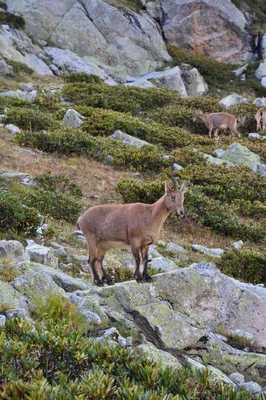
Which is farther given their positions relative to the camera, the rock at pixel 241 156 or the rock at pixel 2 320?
the rock at pixel 241 156

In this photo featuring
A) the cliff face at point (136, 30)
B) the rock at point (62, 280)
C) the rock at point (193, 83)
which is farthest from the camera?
the rock at point (193, 83)

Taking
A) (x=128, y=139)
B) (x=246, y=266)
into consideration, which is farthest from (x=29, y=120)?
(x=246, y=266)

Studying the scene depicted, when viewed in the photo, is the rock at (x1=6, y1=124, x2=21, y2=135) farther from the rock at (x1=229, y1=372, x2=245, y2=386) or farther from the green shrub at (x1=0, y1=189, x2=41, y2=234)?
the rock at (x1=229, y1=372, x2=245, y2=386)

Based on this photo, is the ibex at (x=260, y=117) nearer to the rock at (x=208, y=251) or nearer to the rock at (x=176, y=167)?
the rock at (x=176, y=167)

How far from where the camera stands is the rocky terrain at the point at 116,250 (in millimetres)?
4969

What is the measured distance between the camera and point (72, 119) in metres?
25.9

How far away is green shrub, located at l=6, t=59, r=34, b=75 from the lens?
3582 centimetres

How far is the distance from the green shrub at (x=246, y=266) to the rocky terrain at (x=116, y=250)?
37 millimetres

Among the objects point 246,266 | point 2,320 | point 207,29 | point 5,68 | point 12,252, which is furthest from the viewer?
point 207,29

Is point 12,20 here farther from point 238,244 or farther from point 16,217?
point 16,217

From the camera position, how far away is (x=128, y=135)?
25156 millimetres

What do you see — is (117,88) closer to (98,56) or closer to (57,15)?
(98,56)

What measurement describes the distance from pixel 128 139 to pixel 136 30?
1277 inches

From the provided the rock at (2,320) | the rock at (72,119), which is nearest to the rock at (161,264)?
the rock at (2,320)
